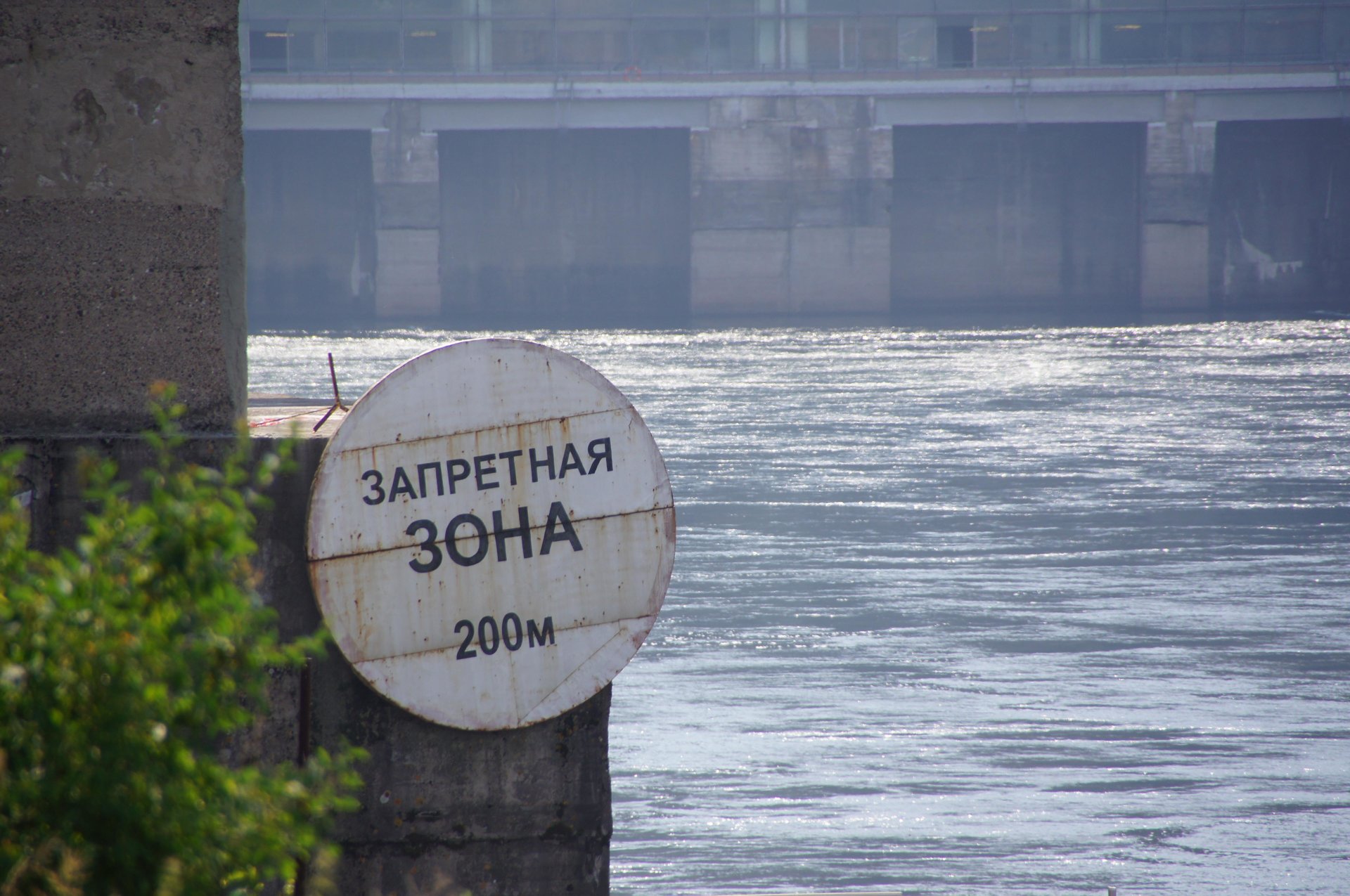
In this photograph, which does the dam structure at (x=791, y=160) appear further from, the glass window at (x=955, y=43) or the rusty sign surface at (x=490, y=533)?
the rusty sign surface at (x=490, y=533)

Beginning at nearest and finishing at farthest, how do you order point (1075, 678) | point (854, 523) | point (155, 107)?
point (155, 107)
point (1075, 678)
point (854, 523)

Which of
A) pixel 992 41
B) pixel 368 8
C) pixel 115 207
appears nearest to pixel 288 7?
pixel 368 8

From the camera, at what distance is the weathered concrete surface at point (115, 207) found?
4.21 metres

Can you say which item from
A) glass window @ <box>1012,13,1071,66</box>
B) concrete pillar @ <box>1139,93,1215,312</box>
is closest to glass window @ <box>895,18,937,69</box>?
glass window @ <box>1012,13,1071,66</box>

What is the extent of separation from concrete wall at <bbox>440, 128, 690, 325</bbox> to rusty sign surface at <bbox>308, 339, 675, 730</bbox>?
2117 inches

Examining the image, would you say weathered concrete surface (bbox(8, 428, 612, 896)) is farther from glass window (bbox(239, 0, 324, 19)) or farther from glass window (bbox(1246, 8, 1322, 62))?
glass window (bbox(1246, 8, 1322, 62))

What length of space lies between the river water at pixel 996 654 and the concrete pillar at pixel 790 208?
24.2 metres

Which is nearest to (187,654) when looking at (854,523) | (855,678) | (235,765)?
(235,765)

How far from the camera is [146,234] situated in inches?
169

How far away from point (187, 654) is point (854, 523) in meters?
17.4

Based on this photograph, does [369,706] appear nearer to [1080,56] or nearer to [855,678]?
[855,678]

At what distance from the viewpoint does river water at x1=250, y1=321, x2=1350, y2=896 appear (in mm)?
9273

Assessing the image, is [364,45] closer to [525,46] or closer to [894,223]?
[525,46]

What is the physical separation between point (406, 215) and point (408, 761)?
50908mm
